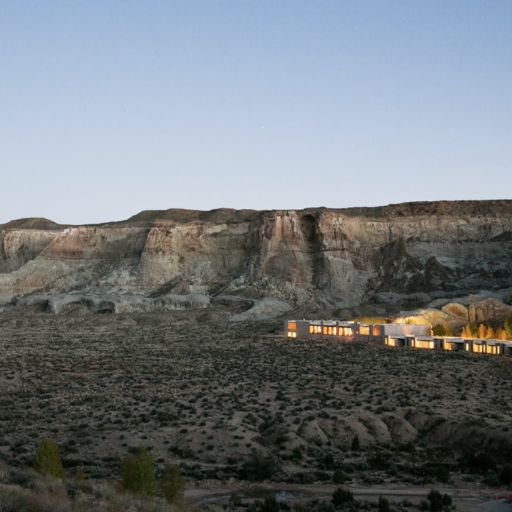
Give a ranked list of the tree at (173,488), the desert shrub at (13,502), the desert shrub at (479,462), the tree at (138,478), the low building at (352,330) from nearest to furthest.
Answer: the desert shrub at (13,502)
the tree at (173,488)
the tree at (138,478)
the desert shrub at (479,462)
the low building at (352,330)

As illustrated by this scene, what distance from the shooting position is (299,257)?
3428 inches

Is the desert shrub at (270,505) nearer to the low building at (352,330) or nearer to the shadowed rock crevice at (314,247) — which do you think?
the low building at (352,330)

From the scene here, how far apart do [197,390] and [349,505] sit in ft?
54.9

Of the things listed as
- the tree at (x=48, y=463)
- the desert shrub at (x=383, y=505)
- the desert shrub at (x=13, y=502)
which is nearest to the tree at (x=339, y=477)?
the desert shrub at (x=383, y=505)

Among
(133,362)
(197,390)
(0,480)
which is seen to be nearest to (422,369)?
(197,390)

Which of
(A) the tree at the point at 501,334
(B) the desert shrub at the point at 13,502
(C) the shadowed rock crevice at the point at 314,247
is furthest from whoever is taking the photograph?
(C) the shadowed rock crevice at the point at 314,247

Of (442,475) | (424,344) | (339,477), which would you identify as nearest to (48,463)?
(339,477)

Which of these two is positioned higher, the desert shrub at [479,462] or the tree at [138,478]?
the tree at [138,478]

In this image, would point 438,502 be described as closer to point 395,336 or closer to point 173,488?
point 173,488

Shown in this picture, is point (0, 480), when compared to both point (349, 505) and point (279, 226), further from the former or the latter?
point (279, 226)

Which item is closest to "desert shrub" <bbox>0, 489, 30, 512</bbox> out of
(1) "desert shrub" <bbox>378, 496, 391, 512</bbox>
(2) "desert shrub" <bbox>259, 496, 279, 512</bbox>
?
(2) "desert shrub" <bbox>259, 496, 279, 512</bbox>

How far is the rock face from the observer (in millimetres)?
82500

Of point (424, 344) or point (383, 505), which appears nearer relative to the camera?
point (383, 505)

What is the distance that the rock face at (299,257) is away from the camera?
82500 mm
